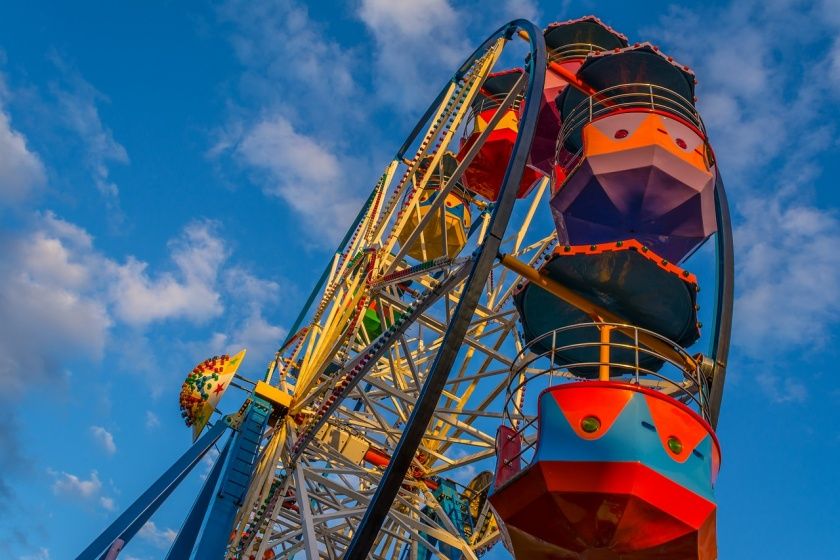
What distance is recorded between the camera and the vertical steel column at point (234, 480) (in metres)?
9.39

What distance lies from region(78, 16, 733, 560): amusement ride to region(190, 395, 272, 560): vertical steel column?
0.09 feet

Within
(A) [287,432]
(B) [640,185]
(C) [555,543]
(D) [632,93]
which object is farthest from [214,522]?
(D) [632,93]

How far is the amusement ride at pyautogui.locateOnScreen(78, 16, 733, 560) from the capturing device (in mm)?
6461

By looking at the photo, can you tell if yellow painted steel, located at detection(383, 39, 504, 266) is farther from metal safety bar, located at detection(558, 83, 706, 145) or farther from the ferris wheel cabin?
metal safety bar, located at detection(558, 83, 706, 145)

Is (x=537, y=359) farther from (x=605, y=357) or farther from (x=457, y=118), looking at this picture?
(x=457, y=118)

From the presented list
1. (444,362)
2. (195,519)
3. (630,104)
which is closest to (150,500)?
(195,519)

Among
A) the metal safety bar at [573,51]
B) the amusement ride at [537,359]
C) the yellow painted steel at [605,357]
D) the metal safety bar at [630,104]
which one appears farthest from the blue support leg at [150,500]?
the metal safety bar at [573,51]

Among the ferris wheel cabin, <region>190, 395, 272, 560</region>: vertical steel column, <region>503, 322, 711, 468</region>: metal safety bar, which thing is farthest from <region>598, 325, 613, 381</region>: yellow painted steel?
the ferris wheel cabin

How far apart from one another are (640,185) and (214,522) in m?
6.47

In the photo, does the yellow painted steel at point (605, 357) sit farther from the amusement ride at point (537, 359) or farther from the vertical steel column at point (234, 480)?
the vertical steel column at point (234, 480)

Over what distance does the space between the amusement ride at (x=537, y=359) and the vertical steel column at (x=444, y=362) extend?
0.02 metres

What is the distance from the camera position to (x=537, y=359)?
289 inches

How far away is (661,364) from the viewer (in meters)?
9.48

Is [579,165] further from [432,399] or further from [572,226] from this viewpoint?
[432,399]
